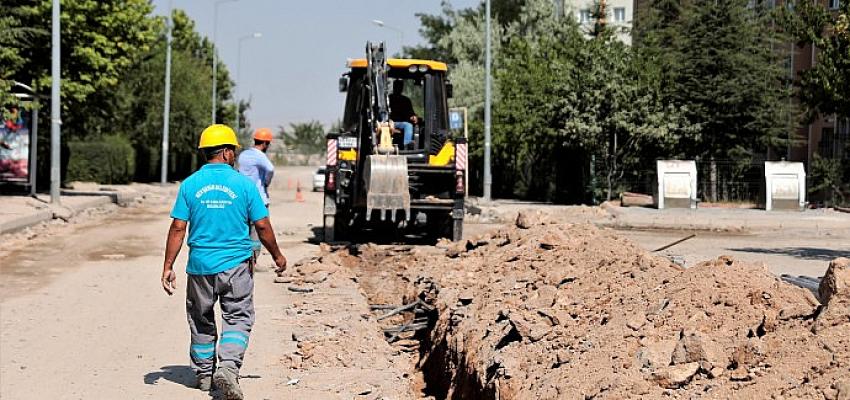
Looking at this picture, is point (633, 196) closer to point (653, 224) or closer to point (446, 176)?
point (653, 224)

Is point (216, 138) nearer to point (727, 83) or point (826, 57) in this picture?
point (826, 57)

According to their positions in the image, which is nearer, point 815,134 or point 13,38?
point 13,38

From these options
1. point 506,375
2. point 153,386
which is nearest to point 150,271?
point 153,386

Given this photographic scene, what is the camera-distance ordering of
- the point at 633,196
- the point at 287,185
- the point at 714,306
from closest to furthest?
the point at 714,306
the point at 633,196
the point at 287,185

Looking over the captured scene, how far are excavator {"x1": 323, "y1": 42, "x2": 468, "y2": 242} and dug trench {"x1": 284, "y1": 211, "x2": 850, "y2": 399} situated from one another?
523 cm

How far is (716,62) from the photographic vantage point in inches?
1357

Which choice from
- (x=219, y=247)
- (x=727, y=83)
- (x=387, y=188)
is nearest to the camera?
(x=219, y=247)

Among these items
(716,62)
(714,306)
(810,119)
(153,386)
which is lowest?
(153,386)

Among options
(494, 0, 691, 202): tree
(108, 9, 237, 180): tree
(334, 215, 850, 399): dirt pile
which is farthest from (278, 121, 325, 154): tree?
(334, 215, 850, 399): dirt pile

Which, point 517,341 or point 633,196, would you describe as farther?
point 633,196

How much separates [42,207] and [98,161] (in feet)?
67.1

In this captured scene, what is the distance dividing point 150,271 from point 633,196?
67.7ft

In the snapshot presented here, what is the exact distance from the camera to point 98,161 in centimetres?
4581

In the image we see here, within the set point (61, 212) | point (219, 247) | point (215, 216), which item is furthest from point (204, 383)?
point (61, 212)
